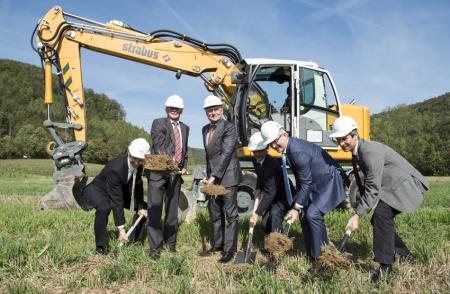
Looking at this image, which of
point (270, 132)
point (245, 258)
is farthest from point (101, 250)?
point (270, 132)


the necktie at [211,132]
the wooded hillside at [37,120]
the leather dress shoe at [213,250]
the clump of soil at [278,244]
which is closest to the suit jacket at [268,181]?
the necktie at [211,132]

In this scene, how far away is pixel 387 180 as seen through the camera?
431 cm

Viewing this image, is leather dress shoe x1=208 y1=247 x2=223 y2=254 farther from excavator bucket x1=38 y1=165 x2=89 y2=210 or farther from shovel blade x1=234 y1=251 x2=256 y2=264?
excavator bucket x1=38 y1=165 x2=89 y2=210

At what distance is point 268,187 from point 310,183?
105 centimetres

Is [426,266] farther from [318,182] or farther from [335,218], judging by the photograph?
[335,218]

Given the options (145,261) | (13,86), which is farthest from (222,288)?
(13,86)

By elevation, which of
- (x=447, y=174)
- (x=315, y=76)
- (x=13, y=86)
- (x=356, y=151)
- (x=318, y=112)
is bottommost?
(x=447, y=174)

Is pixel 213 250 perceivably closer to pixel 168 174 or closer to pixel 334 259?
pixel 168 174

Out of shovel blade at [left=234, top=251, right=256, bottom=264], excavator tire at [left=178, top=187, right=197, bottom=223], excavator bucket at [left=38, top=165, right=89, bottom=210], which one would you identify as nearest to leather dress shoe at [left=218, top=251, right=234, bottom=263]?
shovel blade at [left=234, top=251, right=256, bottom=264]

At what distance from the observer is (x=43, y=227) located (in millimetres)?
6703

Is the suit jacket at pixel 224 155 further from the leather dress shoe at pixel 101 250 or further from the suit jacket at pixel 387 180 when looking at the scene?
the suit jacket at pixel 387 180

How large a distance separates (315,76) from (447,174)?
1580 inches

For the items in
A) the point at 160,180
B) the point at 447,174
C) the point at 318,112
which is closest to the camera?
the point at 160,180

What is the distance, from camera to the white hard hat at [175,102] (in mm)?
5714
